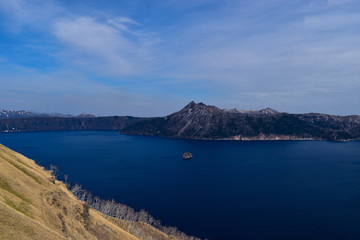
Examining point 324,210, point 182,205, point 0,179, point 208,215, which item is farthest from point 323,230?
point 0,179

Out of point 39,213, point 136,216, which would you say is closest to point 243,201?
point 136,216

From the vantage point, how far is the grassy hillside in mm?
42875

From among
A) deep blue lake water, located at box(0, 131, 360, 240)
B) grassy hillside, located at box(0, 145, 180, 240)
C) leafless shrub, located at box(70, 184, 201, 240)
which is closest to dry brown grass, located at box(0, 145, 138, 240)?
grassy hillside, located at box(0, 145, 180, 240)

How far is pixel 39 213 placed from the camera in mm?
56875

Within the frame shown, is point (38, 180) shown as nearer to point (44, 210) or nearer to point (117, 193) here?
point (44, 210)

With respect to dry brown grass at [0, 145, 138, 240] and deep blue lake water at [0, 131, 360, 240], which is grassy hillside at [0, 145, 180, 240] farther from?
deep blue lake water at [0, 131, 360, 240]

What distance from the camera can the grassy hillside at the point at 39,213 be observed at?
42.9 m

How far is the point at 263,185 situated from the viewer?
559 ft

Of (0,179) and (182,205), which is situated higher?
(0,179)

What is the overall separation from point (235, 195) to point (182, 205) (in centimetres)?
3554

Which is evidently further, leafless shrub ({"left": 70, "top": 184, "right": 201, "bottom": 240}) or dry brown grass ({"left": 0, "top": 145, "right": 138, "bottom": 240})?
leafless shrub ({"left": 70, "top": 184, "right": 201, "bottom": 240})

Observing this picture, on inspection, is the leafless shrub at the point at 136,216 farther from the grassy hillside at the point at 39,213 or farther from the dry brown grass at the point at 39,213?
the dry brown grass at the point at 39,213

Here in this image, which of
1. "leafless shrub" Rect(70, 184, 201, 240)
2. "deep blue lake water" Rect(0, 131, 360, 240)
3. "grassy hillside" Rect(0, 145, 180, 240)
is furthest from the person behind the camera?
"deep blue lake water" Rect(0, 131, 360, 240)

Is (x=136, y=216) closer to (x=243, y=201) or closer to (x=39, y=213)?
(x=39, y=213)
